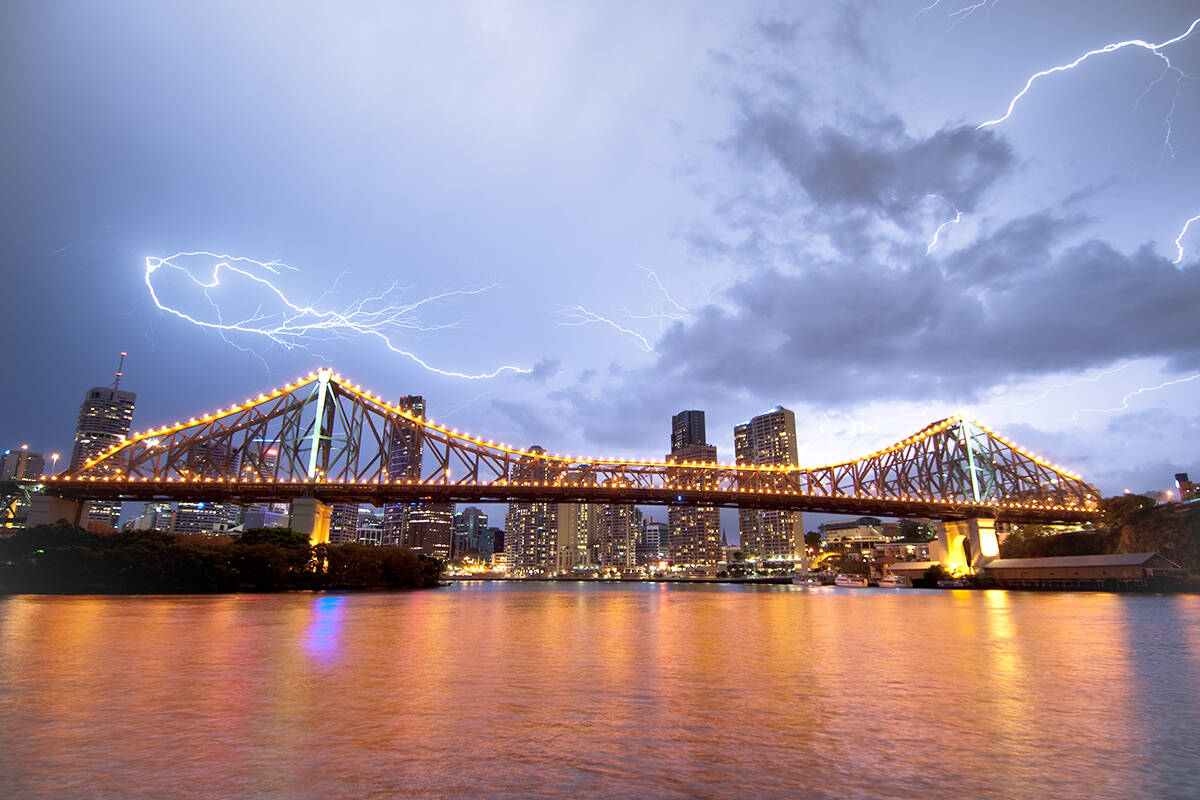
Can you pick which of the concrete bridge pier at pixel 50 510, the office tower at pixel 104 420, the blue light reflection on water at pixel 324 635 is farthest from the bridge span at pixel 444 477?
the office tower at pixel 104 420

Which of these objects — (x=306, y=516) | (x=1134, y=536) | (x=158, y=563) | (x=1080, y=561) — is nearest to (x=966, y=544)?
(x=1134, y=536)

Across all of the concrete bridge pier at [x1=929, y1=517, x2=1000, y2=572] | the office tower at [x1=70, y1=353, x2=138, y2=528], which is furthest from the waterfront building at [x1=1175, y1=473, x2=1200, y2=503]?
the office tower at [x1=70, y1=353, x2=138, y2=528]

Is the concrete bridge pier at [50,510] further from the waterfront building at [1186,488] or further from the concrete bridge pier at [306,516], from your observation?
the waterfront building at [1186,488]

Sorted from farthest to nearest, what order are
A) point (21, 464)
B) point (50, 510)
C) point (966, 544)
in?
point (21, 464) < point (966, 544) < point (50, 510)

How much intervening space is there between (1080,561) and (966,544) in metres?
22.1

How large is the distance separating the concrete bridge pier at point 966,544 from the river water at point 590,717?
268 ft

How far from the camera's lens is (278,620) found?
32.4m

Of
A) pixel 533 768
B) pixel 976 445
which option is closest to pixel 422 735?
pixel 533 768

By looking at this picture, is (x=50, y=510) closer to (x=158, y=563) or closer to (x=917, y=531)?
(x=158, y=563)

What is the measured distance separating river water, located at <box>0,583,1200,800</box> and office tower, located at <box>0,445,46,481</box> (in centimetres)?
11570

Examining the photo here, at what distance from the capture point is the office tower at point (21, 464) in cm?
11151

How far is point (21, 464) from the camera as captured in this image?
116 meters

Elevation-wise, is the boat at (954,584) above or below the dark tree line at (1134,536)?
below

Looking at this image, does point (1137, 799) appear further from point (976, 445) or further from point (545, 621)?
point (976, 445)
